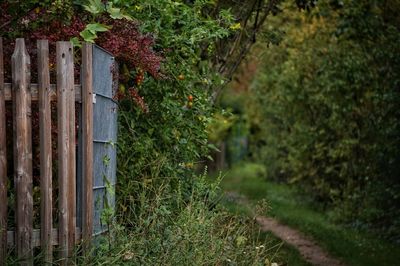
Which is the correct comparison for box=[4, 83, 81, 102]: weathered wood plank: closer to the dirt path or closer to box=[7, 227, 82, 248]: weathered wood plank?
box=[7, 227, 82, 248]: weathered wood plank

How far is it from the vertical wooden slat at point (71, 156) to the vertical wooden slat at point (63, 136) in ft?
0.05

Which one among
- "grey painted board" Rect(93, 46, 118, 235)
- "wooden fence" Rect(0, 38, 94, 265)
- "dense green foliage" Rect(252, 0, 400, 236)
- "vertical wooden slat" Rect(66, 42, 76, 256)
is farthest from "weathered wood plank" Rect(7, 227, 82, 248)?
"dense green foliage" Rect(252, 0, 400, 236)

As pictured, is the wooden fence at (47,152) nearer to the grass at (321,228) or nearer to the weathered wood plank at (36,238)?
the weathered wood plank at (36,238)

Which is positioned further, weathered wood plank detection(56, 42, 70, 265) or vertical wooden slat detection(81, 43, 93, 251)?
vertical wooden slat detection(81, 43, 93, 251)

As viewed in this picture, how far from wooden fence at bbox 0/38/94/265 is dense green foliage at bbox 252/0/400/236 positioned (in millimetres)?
7155

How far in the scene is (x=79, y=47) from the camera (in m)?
6.08

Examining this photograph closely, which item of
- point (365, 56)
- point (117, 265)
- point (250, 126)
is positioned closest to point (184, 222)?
point (117, 265)

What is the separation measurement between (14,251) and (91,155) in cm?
87

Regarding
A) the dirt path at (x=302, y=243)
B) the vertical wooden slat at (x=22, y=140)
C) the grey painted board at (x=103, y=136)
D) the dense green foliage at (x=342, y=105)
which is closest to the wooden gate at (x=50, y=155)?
the vertical wooden slat at (x=22, y=140)

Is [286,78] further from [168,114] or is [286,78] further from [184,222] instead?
Result: [184,222]

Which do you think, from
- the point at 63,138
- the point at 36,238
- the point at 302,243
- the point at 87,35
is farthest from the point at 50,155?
the point at 302,243

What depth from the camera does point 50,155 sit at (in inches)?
215

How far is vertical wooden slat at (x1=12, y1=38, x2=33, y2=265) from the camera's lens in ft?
17.4

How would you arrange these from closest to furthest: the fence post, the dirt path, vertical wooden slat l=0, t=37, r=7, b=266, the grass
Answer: vertical wooden slat l=0, t=37, r=7, b=266
the fence post
the dirt path
the grass
